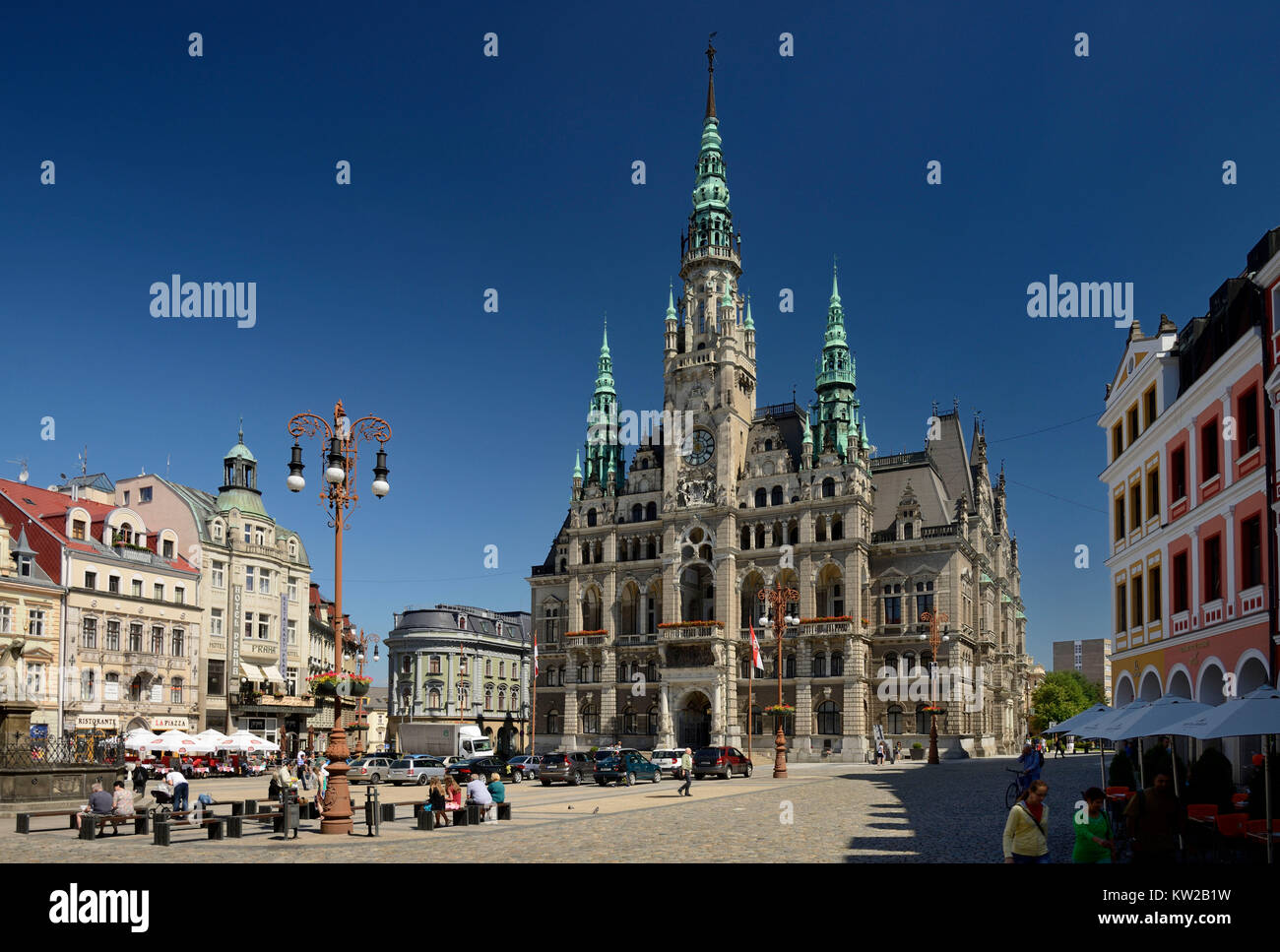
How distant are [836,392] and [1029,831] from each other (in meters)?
74.4

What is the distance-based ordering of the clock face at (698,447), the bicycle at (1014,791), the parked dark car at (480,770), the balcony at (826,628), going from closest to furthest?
the bicycle at (1014,791) < the parked dark car at (480,770) < the balcony at (826,628) < the clock face at (698,447)

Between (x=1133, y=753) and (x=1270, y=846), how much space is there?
16.9 m

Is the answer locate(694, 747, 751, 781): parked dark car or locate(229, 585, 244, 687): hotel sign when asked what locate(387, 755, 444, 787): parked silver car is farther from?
locate(229, 585, 244, 687): hotel sign

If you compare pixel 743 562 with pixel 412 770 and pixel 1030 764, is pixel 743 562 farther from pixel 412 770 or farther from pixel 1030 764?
pixel 1030 764

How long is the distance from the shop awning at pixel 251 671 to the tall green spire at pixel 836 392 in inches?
1591

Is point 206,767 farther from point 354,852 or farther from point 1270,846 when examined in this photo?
point 1270,846

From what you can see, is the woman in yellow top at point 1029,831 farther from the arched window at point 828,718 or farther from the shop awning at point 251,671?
the arched window at point 828,718

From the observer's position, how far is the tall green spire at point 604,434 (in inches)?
3696

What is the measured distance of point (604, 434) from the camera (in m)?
95.2

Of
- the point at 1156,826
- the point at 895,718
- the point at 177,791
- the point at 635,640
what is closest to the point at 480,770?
the point at 177,791

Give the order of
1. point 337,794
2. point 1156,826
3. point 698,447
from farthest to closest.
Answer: point 698,447, point 337,794, point 1156,826

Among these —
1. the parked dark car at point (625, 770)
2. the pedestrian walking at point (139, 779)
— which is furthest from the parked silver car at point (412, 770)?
the pedestrian walking at point (139, 779)

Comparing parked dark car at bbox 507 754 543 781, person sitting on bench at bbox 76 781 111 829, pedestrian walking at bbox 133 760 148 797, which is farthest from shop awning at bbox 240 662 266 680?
person sitting on bench at bbox 76 781 111 829
